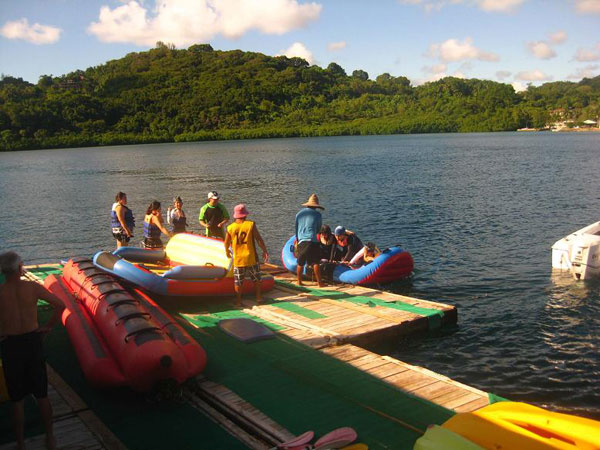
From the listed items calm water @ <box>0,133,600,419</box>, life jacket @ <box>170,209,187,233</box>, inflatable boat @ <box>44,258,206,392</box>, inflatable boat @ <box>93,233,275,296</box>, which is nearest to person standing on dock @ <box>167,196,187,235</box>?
life jacket @ <box>170,209,187,233</box>

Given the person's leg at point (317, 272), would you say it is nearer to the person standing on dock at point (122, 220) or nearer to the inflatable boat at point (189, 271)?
the inflatable boat at point (189, 271)

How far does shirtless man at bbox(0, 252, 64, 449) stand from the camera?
4.33m

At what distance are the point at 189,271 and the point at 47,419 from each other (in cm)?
421

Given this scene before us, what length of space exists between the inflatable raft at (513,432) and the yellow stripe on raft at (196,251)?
5337 mm

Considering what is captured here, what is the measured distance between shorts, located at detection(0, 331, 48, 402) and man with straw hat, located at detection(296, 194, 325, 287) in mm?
6123

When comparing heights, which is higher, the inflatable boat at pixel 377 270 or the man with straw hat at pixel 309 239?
the man with straw hat at pixel 309 239

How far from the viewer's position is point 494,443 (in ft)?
13.1

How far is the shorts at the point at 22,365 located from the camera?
4.34 m

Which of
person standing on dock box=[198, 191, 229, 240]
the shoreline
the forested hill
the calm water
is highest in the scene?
the forested hill

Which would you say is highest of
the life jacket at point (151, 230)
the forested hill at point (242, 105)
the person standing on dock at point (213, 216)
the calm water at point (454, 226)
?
the forested hill at point (242, 105)

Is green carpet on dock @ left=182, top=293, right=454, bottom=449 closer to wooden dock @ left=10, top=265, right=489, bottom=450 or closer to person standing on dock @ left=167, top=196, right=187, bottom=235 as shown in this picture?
wooden dock @ left=10, top=265, right=489, bottom=450

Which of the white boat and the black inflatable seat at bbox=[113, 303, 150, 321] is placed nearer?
the black inflatable seat at bbox=[113, 303, 150, 321]

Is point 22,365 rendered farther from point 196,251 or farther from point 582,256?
point 582,256

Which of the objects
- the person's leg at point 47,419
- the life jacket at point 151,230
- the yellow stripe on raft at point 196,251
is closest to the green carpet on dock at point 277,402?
the person's leg at point 47,419
